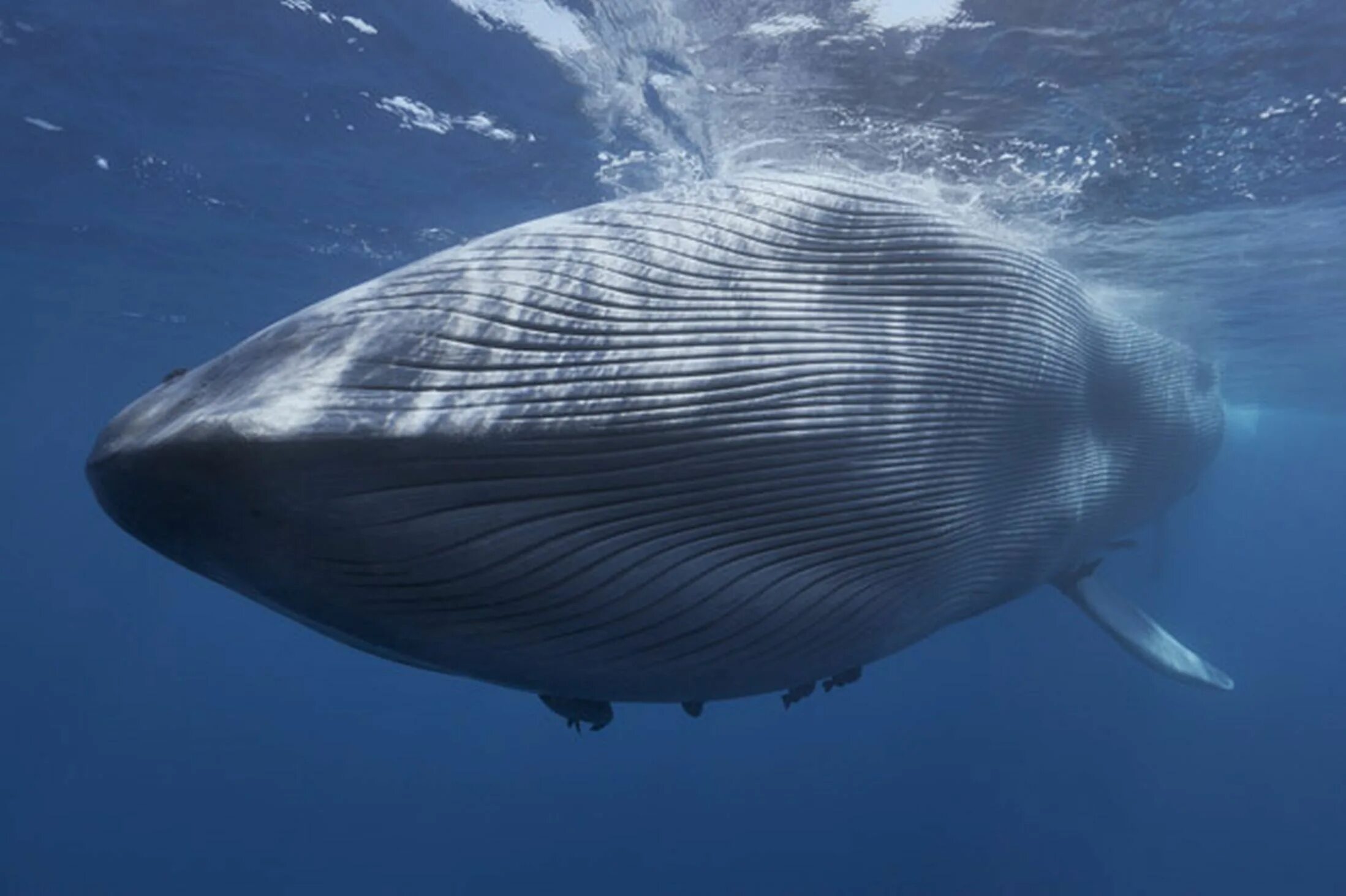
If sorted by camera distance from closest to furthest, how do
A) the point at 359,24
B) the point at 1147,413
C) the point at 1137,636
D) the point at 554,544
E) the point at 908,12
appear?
1. the point at 554,544
2. the point at 1147,413
3. the point at 908,12
4. the point at 1137,636
5. the point at 359,24

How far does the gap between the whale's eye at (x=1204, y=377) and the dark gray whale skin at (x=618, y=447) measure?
27.9ft

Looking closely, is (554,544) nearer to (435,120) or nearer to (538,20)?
(538,20)

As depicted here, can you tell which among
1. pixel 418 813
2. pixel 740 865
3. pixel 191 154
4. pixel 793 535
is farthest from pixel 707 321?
pixel 418 813

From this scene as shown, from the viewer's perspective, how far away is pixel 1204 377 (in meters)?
10.9

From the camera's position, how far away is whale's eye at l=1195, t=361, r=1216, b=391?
34.1ft

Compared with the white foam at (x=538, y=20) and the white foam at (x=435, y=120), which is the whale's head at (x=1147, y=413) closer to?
the white foam at (x=538, y=20)

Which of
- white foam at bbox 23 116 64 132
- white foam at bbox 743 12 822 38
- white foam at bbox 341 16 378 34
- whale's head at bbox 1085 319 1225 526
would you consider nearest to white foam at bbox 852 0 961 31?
white foam at bbox 743 12 822 38

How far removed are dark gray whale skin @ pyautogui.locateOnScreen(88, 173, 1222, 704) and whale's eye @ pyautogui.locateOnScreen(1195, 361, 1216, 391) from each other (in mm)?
8514

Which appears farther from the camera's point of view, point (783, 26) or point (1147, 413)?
point (783, 26)

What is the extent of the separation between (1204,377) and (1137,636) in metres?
3.45

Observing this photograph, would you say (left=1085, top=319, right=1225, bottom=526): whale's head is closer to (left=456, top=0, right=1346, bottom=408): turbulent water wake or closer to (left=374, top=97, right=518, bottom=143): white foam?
(left=456, top=0, right=1346, bottom=408): turbulent water wake

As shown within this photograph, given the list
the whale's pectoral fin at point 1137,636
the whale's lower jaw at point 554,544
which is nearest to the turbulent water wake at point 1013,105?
the whale's pectoral fin at point 1137,636

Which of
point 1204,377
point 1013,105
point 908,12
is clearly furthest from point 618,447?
point 1204,377

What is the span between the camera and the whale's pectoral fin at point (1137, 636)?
10102 mm
